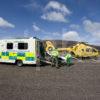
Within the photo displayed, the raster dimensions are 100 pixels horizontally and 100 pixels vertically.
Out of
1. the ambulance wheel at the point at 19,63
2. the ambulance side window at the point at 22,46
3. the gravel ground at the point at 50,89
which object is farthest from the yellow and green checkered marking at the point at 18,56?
the gravel ground at the point at 50,89

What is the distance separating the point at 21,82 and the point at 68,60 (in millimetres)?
10188

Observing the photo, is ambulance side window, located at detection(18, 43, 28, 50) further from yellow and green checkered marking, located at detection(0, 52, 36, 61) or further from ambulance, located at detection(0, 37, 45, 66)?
yellow and green checkered marking, located at detection(0, 52, 36, 61)

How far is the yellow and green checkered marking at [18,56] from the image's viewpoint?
810 inches

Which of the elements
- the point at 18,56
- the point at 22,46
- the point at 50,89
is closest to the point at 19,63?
the point at 18,56

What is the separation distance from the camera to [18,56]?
69.2 feet

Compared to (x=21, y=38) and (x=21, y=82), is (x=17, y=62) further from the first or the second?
(x=21, y=82)

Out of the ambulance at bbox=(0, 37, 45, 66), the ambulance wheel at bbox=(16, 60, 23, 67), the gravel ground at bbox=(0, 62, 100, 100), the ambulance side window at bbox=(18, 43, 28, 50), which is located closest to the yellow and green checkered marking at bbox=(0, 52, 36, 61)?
the ambulance at bbox=(0, 37, 45, 66)

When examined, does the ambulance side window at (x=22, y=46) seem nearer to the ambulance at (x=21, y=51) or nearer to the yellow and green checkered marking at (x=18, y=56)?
the ambulance at (x=21, y=51)

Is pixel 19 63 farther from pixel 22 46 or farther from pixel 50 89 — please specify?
pixel 50 89

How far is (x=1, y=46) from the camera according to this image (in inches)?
864

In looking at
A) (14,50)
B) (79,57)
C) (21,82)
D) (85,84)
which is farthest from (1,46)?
(79,57)

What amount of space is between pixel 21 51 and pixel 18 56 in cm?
56

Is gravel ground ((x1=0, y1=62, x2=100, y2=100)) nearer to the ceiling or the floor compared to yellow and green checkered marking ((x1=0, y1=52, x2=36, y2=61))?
nearer to the floor

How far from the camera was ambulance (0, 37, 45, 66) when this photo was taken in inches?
810
